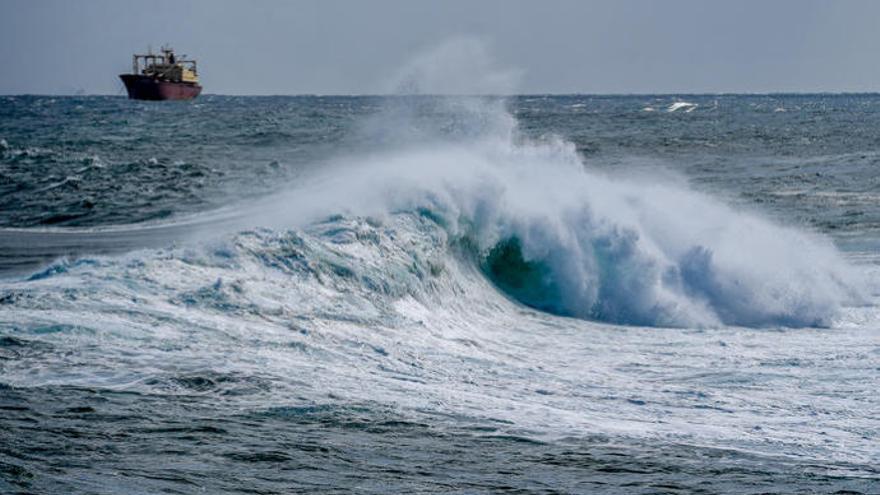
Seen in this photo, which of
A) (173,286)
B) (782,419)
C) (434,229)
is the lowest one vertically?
(782,419)

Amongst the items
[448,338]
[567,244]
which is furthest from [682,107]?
[448,338]

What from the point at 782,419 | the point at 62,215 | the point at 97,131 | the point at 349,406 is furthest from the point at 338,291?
the point at 97,131

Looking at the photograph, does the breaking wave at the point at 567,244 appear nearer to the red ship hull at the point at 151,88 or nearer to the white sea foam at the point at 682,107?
the red ship hull at the point at 151,88

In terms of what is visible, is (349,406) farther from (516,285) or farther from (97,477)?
(516,285)

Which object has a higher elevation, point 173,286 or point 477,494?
point 173,286

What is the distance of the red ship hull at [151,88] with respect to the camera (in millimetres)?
91250

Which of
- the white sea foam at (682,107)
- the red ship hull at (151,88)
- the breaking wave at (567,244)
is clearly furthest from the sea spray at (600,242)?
the white sea foam at (682,107)

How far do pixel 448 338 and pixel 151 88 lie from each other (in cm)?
8523

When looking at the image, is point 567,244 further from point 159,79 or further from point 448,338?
point 159,79

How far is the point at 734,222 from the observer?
1895 cm

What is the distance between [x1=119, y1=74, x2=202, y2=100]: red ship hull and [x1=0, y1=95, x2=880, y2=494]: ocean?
6962 centimetres

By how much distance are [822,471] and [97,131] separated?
50.3m

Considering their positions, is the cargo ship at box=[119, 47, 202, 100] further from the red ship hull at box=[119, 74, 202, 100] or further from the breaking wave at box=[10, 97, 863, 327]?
the breaking wave at box=[10, 97, 863, 327]

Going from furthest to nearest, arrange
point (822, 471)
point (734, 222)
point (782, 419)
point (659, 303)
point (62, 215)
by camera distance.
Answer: point (62, 215) < point (734, 222) < point (659, 303) < point (782, 419) < point (822, 471)
